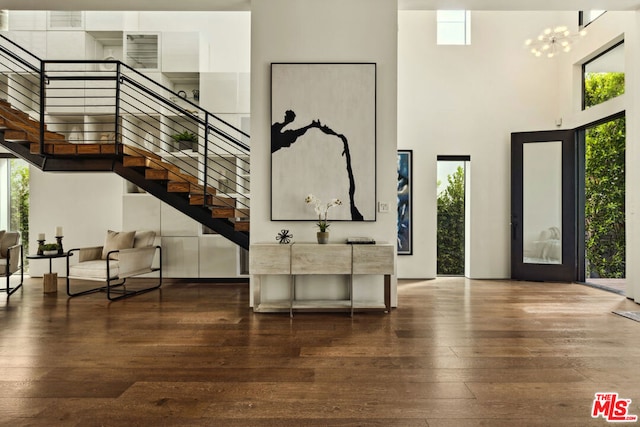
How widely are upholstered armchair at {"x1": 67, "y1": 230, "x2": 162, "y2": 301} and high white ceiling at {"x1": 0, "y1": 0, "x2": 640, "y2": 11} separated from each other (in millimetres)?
2937

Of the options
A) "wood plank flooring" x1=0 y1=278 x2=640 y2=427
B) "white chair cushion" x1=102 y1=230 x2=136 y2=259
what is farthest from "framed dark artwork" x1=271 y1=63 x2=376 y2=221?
"white chair cushion" x1=102 y1=230 x2=136 y2=259

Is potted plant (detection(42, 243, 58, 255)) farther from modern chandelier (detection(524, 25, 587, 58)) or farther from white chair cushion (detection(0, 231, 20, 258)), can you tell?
modern chandelier (detection(524, 25, 587, 58))

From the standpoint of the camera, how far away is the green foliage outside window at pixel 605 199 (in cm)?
647

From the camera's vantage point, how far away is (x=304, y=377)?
2590 millimetres

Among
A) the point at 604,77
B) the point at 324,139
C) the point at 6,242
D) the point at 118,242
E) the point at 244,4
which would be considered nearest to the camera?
the point at 324,139

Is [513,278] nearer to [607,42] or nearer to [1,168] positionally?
[607,42]

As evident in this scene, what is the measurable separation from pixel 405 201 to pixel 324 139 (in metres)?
2.71

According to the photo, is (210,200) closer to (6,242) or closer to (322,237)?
(322,237)

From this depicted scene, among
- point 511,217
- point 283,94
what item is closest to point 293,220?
point 283,94

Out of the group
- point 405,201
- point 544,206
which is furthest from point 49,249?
point 544,206

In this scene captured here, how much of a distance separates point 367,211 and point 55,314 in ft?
11.5

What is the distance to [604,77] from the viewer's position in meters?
5.88

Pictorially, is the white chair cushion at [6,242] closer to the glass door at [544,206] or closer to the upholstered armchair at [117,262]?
the upholstered armchair at [117,262]

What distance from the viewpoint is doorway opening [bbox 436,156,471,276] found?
23.0ft
